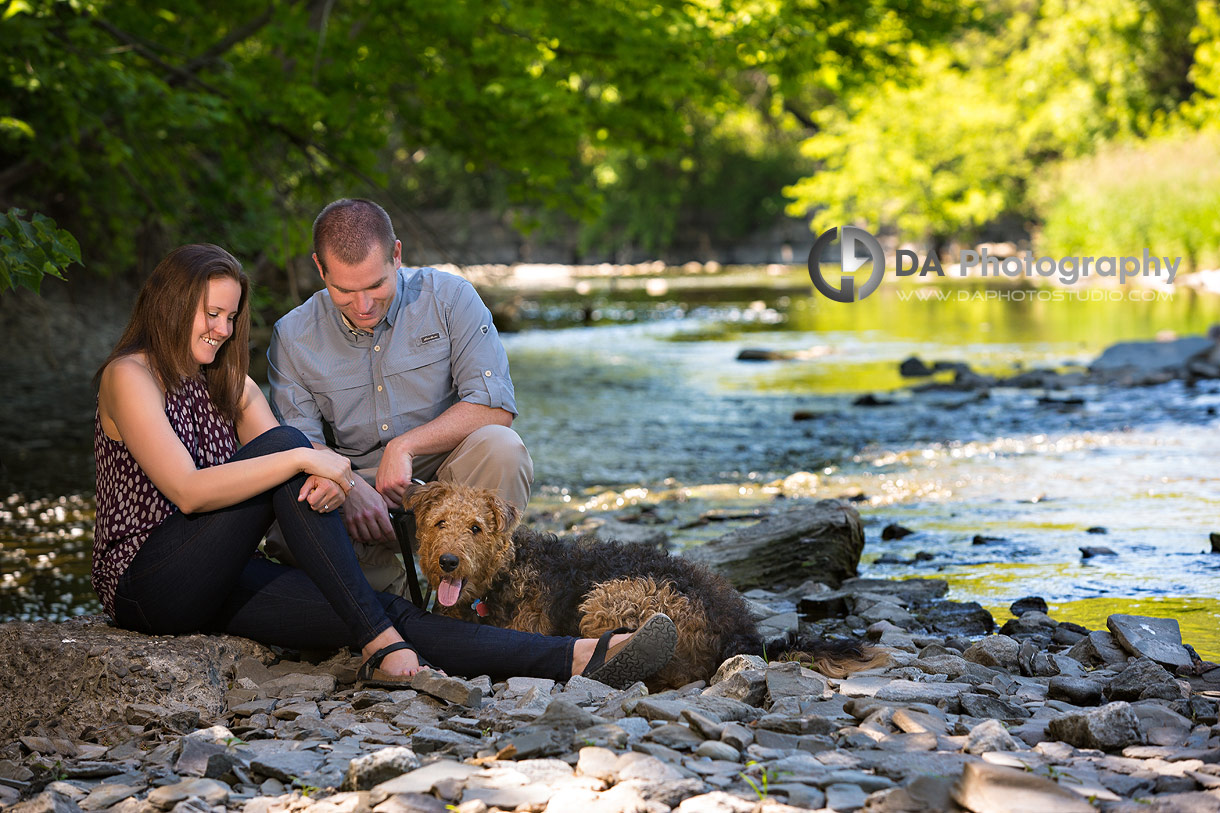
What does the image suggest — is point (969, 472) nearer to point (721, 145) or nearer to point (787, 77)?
point (787, 77)

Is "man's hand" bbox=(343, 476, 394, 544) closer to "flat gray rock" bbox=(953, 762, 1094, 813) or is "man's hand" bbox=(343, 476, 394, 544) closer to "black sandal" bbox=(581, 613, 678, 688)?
"black sandal" bbox=(581, 613, 678, 688)

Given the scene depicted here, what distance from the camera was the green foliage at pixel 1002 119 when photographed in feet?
118

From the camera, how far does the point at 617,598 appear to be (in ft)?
14.0

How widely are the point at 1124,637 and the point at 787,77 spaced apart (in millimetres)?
10831

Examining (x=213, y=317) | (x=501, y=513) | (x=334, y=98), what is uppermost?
(x=334, y=98)

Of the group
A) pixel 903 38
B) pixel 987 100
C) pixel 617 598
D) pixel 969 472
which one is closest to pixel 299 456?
pixel 617 598

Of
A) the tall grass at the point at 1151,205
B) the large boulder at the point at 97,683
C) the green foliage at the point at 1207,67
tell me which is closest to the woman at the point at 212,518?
the large boulder at the point at 97,683

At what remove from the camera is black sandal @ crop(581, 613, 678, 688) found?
390 centimetres

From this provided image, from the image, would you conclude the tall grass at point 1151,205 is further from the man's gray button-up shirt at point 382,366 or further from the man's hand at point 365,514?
the man's hand at point 365,514

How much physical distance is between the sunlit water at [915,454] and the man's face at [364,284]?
2.69 meters

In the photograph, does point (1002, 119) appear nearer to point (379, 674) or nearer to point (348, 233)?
point (348, 233)

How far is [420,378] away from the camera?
5035mm

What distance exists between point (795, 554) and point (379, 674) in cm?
275

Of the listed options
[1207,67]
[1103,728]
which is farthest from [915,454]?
[1207,67]
